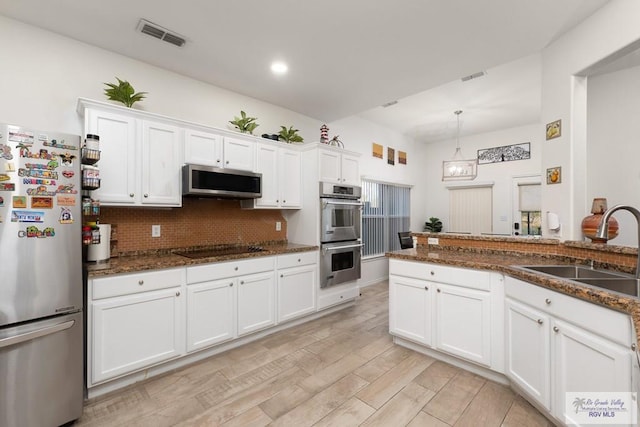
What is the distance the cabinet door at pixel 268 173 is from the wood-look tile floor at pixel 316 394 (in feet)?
5.26

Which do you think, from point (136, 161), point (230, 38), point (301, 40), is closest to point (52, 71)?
point (136, 161)

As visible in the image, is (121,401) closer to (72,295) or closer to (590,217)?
(72,295)

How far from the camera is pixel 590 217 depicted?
218cm

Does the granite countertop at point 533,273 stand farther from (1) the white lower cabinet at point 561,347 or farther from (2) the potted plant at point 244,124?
(2) the potted plant at point 244,124

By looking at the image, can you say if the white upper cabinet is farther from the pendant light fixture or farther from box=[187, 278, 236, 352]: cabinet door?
box=[187, 278, 236, 352]: cabinet door

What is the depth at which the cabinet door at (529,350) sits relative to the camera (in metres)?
1.67

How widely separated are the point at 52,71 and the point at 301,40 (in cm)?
211

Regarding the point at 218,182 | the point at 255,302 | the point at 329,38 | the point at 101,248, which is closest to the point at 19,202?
the point at 101,248

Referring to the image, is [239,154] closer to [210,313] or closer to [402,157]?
[210,313]

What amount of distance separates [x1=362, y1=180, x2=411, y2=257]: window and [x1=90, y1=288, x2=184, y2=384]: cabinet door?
11.6 feet

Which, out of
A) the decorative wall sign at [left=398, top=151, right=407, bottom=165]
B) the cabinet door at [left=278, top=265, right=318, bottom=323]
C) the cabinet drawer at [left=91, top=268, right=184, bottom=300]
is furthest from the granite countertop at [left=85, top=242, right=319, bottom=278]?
the decorative wall sign at [left=398, top=151, right=407, bottom=165]

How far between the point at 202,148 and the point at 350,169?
2018 millimetres

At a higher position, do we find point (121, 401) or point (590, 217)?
point (590, 217)

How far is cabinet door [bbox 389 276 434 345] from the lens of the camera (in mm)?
2473
